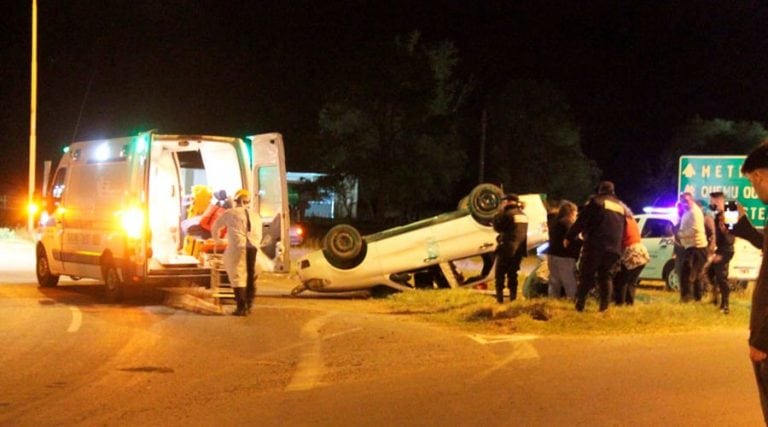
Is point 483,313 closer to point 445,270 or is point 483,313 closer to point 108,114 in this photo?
point 445,270

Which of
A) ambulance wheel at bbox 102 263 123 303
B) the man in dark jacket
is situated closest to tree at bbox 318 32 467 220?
ambulance wheel at bbox 102 263 123 303

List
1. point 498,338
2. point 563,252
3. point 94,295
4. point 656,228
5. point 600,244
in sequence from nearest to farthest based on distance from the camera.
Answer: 1. point 498,338
2. point 600,244
3. point 563,252
4. point 94,295
5. point 656,228

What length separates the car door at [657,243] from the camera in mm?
18609

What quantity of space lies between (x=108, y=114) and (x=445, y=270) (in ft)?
146

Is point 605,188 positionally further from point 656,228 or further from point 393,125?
point 393,125

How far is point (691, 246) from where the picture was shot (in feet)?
42.6

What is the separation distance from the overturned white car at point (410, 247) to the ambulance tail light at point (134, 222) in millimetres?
2786

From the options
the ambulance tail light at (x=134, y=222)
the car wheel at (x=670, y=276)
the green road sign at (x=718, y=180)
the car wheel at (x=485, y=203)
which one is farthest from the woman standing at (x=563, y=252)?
the car wheel at (x=670, y=276)

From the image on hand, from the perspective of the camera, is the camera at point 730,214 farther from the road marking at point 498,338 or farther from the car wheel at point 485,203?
the road marking at point 498,338

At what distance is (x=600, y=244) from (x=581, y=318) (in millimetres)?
946

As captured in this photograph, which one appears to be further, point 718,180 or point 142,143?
point 718,180

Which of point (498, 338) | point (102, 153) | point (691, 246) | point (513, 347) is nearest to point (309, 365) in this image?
point (513, 347)

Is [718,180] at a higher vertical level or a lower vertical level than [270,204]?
higher

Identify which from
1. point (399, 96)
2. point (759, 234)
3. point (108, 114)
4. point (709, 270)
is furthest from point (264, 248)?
point (108, 114)
